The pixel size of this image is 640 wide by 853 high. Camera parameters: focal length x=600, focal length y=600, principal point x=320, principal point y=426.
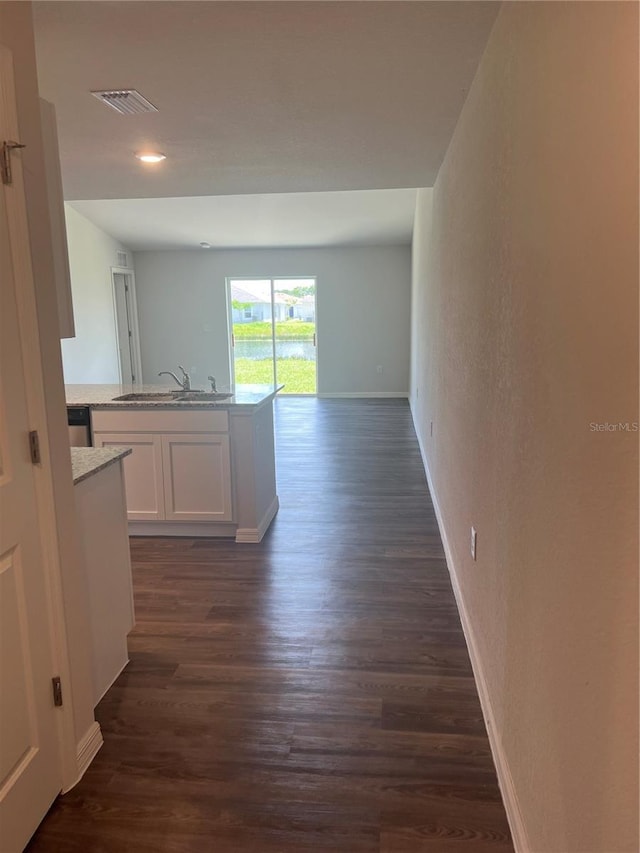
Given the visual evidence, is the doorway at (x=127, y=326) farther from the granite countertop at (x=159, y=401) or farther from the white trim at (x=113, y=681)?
the white trim at (x=113, y=681)

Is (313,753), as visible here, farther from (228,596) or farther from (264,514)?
(264,514)

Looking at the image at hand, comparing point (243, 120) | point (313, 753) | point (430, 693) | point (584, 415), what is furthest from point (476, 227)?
point (313, 753)

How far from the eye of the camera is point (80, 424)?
379cm

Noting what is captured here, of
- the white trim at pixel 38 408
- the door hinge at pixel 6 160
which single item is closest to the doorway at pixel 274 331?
the white trim at pixel 38 408

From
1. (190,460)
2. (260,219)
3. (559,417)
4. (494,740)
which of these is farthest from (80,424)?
(260,219)

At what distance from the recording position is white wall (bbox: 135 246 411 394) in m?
9.28

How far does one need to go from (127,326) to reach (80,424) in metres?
6.09

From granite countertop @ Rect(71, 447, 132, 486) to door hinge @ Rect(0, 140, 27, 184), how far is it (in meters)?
0.88

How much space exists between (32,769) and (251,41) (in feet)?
7.59

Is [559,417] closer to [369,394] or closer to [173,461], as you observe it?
[173,461]

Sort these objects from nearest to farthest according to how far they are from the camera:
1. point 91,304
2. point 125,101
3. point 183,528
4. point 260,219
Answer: point 125,101 < point 183,528 < point 260,219 < point 91,304

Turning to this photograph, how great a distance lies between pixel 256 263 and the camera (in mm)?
9477

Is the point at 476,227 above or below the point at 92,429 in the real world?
above

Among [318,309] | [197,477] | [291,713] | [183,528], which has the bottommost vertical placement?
[291,713]
